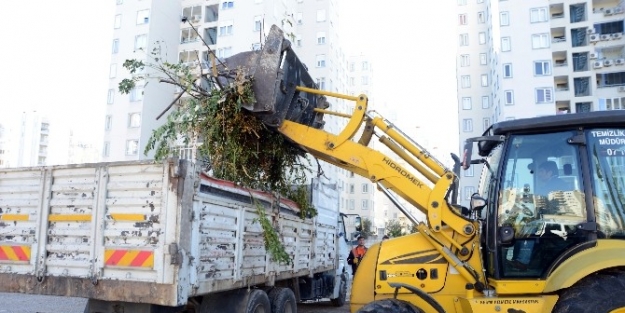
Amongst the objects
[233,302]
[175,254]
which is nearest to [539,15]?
[233,302]

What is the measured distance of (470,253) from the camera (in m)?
5.80

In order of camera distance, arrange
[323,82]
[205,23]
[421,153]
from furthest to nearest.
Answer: [323,82]
[205,23]
[421,153]

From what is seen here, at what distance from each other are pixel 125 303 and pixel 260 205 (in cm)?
192

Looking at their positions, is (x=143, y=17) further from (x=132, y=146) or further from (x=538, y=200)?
(x=538, y=200)

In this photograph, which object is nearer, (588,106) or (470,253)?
(470,253)

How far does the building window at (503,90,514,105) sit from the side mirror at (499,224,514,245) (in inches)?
1377

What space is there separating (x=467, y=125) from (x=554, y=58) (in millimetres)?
8658

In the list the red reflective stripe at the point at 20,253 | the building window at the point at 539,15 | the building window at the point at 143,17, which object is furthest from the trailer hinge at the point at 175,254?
the building window at the point at 539,15

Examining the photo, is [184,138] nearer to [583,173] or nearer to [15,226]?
[15,226]

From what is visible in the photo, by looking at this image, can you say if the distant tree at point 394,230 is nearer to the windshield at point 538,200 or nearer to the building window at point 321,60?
the building window at point 321,60

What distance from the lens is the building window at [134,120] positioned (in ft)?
127

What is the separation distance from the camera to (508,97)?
38.0 meters

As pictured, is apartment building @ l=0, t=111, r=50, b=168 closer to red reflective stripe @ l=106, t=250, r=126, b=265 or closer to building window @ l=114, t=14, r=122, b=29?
building window @ l=114, t=14, r=122, b=29


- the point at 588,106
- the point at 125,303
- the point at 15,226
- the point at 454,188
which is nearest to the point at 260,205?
the point at 125,303
